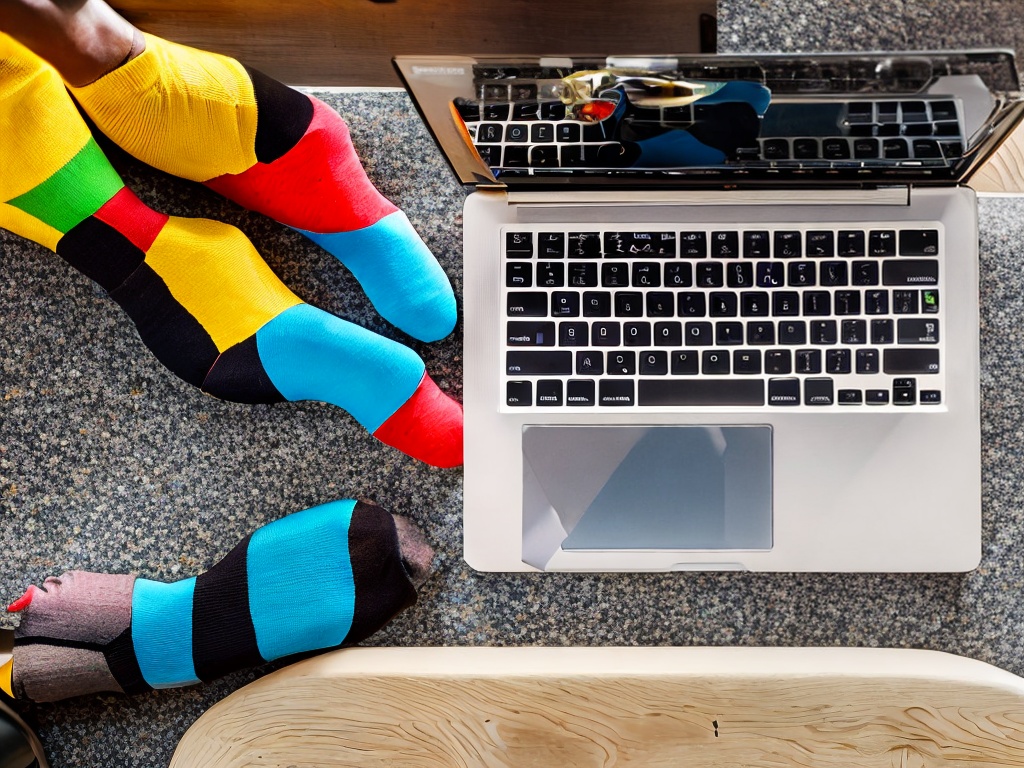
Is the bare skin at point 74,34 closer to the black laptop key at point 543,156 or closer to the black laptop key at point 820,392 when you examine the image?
the black laptop key at point 543,156

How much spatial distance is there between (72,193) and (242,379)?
0.20 meters

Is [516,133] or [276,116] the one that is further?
[276,116]

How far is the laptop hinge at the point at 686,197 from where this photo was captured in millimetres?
530

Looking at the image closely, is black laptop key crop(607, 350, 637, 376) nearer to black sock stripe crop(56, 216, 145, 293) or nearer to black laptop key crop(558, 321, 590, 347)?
black laptop key crop(558, 321, 590, 347)

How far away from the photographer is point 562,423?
551mm

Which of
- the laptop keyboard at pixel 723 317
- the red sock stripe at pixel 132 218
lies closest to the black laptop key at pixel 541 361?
the laptop keyboard at pixel 723 317

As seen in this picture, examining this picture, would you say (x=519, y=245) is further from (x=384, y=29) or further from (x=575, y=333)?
(x=384, y=29)

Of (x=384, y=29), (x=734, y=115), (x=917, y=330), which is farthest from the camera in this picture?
(x=384, y=29)

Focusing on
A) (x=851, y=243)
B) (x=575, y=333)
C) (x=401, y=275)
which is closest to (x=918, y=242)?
(x=851, y=243)

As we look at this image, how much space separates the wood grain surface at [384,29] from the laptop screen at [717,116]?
0.56 feet

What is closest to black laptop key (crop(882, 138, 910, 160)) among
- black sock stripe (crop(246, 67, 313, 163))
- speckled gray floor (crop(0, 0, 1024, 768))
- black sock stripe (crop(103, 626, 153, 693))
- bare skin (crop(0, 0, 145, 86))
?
speckled gray floor (crop(0, 0, 1024, 768))

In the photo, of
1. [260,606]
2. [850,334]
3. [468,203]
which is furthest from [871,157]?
[260,606]

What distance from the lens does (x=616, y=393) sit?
541 mm

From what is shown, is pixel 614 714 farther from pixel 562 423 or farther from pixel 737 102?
pixel 737 102
